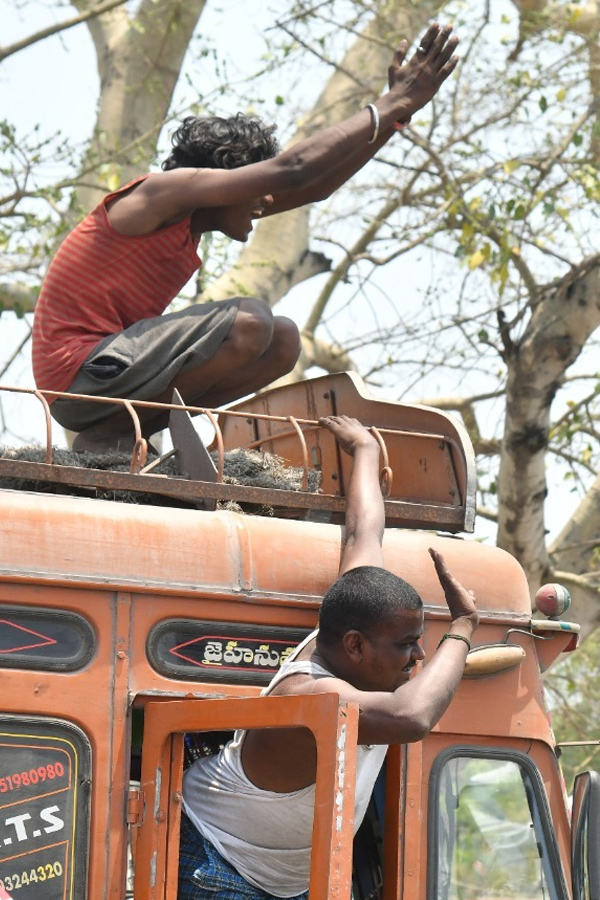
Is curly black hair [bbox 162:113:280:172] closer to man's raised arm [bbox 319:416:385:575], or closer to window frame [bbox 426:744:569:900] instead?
man's raised arm [bbox 319:416:385:575]

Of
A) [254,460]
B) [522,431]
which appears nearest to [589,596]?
[522,431]

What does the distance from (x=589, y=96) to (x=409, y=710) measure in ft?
24.7

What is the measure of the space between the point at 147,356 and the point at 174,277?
1.19 feet

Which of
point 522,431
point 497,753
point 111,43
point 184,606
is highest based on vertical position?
point 111,43

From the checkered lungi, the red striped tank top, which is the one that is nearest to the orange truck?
the checkered lungi

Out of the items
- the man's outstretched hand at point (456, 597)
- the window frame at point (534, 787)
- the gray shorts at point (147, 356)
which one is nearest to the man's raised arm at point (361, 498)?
the man's outstretched hand at point (456, 597)

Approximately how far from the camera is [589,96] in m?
9.73

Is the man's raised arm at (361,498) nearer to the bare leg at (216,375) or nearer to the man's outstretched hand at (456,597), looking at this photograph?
the man's outstretched hand at (456,597)

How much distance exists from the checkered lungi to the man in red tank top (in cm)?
138

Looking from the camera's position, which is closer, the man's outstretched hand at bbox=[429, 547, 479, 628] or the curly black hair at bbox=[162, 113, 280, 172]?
the man's outstretched hand at bbox=[429, 547, 479, 628]

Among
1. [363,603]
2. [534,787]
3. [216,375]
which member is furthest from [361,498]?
[534,787]

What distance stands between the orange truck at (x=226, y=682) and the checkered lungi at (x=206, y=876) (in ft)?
0.36

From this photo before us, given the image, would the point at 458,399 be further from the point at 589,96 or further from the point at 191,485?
the point at 191,485

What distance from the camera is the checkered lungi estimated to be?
3.30 metres
